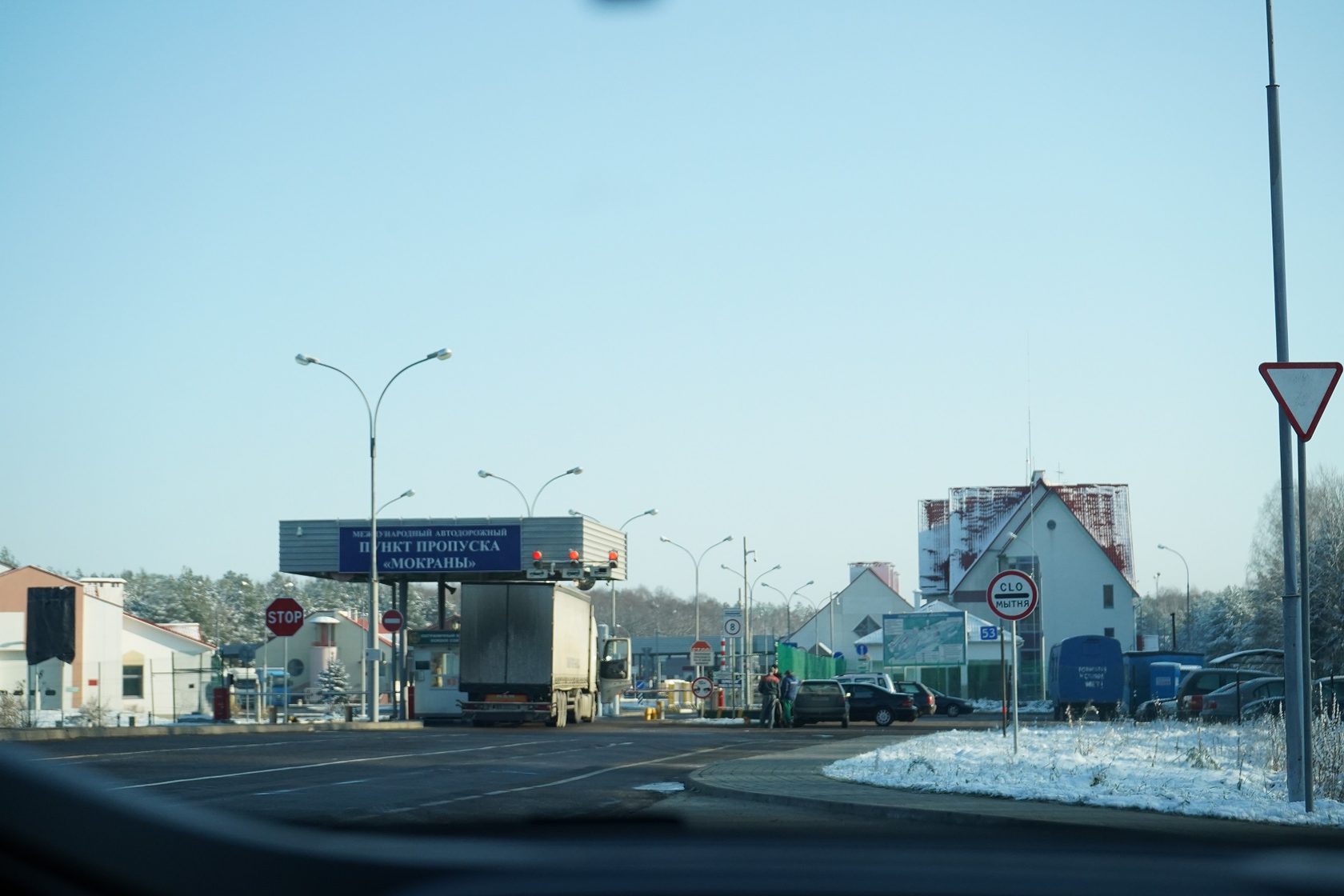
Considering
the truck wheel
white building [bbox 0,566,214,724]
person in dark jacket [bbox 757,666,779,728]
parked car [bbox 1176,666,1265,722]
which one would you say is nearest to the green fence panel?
person in dark jacket [bbox 757,666,779,728]

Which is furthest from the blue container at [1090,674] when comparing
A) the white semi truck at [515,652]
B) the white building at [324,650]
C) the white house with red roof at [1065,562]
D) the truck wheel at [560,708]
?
the white building at [324,650]

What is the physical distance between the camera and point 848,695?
46094 mm

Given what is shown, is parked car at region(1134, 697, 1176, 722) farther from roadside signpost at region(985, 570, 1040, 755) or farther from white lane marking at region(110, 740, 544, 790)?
roadside signpost at region(985, 570, 1040, 755)

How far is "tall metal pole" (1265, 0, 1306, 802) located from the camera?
14195 millimetres

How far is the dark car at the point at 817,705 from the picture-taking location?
4147 cm

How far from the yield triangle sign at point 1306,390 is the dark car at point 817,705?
2873 cm

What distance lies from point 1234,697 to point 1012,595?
16.6 meters

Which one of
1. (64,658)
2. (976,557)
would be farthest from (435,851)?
(976,557)

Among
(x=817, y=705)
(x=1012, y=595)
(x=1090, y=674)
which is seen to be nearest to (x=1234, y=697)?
(x=817, y=705)

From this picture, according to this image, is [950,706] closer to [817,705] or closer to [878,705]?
[878,705]

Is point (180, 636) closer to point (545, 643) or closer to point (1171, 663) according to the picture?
point (545, 643)

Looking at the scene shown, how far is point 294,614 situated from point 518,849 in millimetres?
32694

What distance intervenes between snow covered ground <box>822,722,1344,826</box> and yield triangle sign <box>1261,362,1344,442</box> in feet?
11.7

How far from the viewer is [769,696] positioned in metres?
39.8
